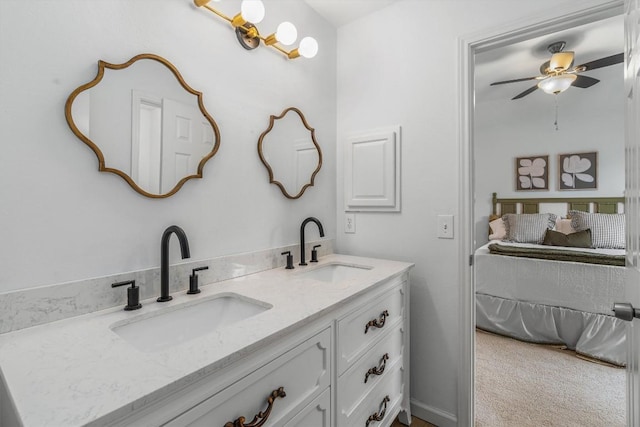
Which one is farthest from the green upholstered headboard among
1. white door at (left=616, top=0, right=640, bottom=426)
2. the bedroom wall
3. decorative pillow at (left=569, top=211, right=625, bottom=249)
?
white door at (left=616, top=0, right=640, bottom=426)

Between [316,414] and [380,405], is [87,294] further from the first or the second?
[380,405]

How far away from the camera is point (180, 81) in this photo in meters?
1.19

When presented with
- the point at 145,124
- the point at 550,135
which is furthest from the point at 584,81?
the point at 145,124

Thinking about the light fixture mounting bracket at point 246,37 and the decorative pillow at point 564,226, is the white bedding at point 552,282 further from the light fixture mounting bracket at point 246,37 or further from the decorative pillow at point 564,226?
the light fixture mounting bracket at point 246,37

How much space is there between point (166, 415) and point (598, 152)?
525 centimetres

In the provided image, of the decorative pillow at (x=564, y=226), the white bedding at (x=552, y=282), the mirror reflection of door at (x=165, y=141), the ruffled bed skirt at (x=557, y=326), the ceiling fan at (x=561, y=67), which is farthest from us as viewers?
the decorative pillow at (x=564, y=226)

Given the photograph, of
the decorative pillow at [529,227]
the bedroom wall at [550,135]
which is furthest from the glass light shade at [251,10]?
the decorative pillow at [529,227]

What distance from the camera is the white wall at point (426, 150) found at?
1.61m

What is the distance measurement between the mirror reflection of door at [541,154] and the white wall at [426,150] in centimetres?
27

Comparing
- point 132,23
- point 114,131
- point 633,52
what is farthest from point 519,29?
point 114,131

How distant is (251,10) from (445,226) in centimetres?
138

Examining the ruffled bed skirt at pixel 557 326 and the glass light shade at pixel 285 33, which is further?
the ruffled bed skirt at pixel 557 326

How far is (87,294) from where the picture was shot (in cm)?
95

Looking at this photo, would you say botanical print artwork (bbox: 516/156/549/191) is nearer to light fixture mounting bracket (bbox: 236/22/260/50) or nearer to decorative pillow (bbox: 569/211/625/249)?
decorative pillow (bbox: 569/211/625/249)
